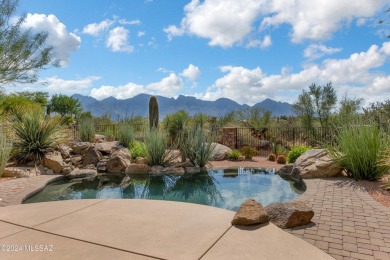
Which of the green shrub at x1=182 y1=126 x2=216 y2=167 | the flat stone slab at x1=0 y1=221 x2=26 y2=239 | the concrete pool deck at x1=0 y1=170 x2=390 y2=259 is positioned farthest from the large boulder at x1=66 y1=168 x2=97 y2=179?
the flat stone slab at x1=0 y1=221 x2=26 y2=239

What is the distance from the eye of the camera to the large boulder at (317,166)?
7.25m

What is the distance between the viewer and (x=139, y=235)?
307cm

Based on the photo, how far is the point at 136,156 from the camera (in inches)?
449

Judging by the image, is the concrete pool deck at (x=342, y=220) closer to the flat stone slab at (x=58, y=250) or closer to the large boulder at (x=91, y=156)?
the flat stone slab at (x=58, y=250)

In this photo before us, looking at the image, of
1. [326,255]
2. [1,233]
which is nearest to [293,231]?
[326,255]

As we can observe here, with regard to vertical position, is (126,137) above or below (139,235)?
above

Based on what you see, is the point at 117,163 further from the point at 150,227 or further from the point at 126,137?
the point at 150,227

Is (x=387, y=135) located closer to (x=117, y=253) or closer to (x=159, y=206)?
(x=159, y=206)

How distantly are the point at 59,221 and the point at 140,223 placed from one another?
3.32 ft

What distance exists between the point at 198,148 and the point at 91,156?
3.94m

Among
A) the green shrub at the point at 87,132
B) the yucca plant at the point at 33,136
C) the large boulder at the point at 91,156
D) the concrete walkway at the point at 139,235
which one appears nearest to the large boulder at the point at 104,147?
the large boulder at the point at 91,156

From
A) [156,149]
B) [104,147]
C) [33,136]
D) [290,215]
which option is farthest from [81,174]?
[290,215]

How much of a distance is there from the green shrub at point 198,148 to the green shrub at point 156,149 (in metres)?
0.68

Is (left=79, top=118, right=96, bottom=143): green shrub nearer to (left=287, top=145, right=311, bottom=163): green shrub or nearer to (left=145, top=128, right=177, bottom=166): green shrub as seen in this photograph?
(left=145, top=128, right=177, bottom=166): green shrub
